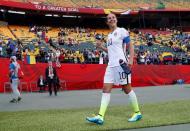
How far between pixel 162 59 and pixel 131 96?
983 inches

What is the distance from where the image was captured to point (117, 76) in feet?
31.0

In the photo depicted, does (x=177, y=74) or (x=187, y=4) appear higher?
(x=187, y=4)

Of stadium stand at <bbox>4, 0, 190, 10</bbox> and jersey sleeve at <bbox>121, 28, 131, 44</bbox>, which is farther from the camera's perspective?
stadium stand at <bbox>4, 0, 190, 10</bbox>

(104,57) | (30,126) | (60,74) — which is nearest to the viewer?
(30,126)

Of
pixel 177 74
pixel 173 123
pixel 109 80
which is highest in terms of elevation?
pixel 109 80

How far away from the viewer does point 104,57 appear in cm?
2980

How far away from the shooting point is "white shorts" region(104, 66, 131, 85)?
9.38 m

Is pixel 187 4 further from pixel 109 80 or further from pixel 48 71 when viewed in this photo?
pixel 109 80

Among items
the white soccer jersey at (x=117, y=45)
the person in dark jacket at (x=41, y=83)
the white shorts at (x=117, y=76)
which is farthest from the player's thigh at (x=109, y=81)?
the person in dark jacket at (x=41, y=83)

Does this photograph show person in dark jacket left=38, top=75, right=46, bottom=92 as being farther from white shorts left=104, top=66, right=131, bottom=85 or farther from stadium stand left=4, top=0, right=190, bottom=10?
stadium stand left=4, top=0, right=190, bottom=10

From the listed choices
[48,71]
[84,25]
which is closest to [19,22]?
[84,25]

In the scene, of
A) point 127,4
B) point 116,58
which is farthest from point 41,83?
point 127,4

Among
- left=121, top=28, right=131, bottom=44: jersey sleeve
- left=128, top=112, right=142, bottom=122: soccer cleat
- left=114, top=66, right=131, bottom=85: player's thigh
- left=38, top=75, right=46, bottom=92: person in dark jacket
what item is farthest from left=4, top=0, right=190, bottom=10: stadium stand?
left=128, top=112, right=142, bottom=122: soccer cleat

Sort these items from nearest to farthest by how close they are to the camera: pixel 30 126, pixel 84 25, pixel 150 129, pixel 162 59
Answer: pixel 150 129
pixel 30 126
pixel 162 59
pixel 84 25
